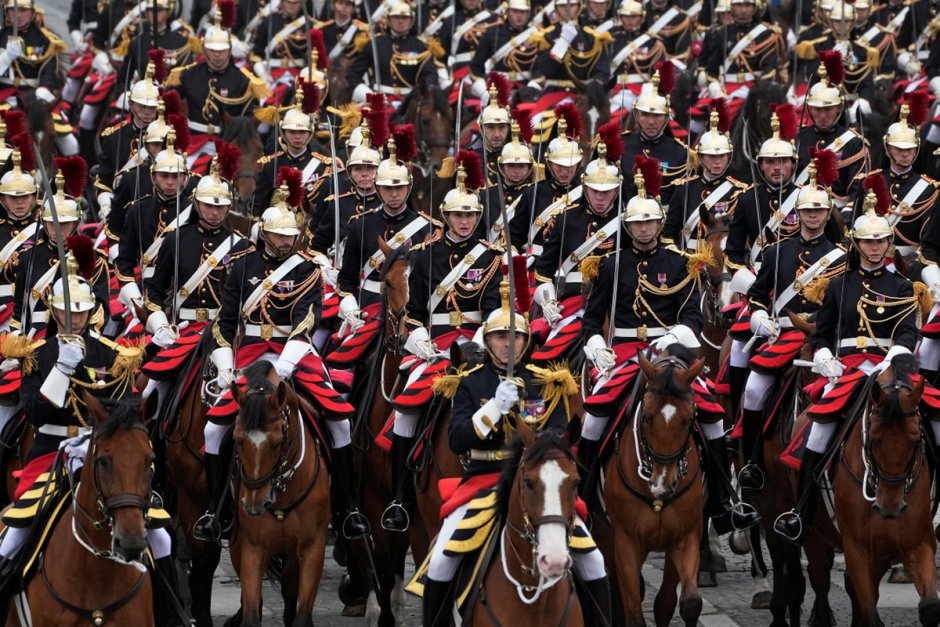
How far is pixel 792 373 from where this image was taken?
50.1ft

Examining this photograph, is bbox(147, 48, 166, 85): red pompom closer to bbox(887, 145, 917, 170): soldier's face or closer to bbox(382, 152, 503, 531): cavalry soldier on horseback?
bbox(382, 152, 503, 531): cavalry soldier on horseback

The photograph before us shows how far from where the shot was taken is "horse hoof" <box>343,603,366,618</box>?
50.2 feet

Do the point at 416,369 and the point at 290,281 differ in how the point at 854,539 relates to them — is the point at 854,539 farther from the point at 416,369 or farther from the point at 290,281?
the point at 290,281

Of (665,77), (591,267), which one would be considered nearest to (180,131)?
(665,77)

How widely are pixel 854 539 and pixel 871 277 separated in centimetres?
187

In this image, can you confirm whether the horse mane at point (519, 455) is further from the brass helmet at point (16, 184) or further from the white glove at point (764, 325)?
the brass helmet at point (16, 184)

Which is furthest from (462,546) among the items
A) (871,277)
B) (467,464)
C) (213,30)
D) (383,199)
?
(213,30)

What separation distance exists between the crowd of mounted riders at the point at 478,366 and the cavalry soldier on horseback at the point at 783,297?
0.08ft

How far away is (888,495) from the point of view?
43.5ft

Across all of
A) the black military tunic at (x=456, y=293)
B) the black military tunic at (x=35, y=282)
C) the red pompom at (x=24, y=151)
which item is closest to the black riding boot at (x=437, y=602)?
the black military tunic at (x=456, y=293)

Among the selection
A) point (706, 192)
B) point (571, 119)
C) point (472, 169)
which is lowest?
point (706, 192)

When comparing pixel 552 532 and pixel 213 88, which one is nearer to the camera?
pixel 552 532

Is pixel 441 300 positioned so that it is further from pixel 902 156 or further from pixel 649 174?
pixel 902 156

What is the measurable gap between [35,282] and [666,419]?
5.53 m
